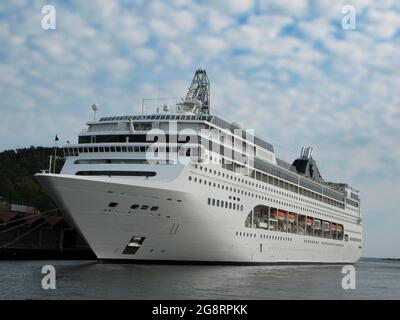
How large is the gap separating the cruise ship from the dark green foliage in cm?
2001

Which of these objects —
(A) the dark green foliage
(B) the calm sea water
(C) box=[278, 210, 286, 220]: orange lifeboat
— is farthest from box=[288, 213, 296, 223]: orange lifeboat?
(A) the dark green foliage

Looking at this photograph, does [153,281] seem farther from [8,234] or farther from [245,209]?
[8,234]

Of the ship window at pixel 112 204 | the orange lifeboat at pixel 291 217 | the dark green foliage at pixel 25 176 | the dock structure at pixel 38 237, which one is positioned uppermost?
the dark green foliage at pixel 25 176

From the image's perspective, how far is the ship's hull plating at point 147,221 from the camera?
101 ft

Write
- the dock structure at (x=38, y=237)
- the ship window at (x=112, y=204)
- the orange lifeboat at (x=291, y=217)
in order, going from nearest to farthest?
the ship window at (x=112, y=204)
the orange lifeboat at (x=291, y=217)
the dock structure at (x=38, y=237)

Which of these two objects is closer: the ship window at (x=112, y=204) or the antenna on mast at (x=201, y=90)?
the ship window at (x=112, y=204)

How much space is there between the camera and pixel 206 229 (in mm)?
34719

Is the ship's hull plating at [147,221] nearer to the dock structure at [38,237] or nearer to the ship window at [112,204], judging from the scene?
the ship window at [112,204]

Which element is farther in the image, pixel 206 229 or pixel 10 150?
pixel 10 150

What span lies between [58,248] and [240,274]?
3531 cm

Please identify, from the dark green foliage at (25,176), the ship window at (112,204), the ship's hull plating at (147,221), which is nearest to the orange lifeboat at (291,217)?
the ship's hull plating at (147,221)

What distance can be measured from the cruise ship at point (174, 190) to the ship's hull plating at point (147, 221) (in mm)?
59

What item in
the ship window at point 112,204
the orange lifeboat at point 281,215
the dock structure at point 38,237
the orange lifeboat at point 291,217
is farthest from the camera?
the dock structure at point 38,237
